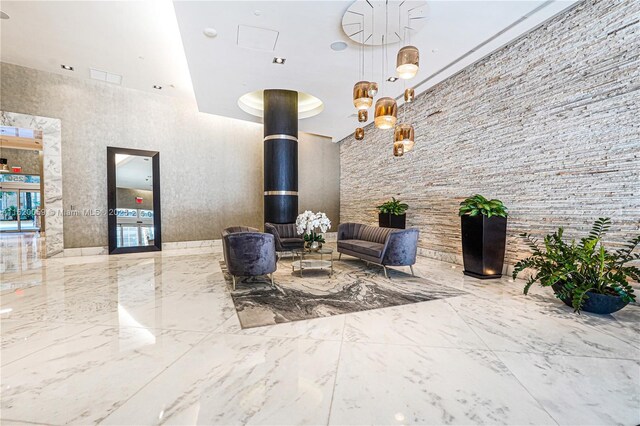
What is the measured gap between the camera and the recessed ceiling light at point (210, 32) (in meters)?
4.04

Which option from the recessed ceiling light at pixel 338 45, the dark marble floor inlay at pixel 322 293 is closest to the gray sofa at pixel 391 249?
the dark marble floor inlay at pixel 322 293

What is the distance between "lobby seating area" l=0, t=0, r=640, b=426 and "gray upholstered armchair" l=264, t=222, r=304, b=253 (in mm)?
47

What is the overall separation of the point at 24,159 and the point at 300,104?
41.4ft

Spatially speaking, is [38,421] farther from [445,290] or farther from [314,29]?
[314,29]

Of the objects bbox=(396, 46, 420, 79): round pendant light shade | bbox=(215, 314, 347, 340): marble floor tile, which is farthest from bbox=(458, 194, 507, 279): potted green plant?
bbox=(215, 314, 347, 340): marble floor tile

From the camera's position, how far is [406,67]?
10.3ft

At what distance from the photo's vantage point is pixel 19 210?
1220 cm

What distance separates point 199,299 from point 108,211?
5.40m

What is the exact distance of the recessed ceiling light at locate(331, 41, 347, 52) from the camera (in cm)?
433

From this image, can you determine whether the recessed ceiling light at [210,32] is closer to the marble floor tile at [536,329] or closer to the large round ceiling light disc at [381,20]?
the large round ceiling light disc at [381,20]

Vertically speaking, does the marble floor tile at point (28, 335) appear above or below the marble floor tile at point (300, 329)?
above

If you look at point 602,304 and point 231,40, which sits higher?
point 231,40

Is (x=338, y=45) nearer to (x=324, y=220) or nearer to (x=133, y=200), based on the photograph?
(x=324, y=220)

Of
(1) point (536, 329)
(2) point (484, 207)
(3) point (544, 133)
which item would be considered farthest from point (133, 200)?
(3) point (544, 133)
